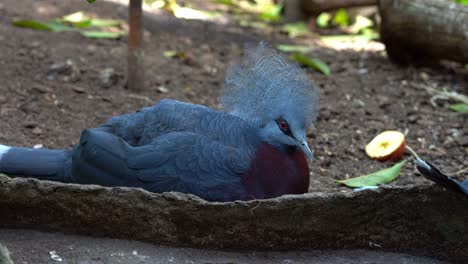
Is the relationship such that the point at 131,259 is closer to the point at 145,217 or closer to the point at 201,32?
the point at 145,217

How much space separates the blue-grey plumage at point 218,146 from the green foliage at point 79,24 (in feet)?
8.18

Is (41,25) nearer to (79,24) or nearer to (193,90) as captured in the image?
(79,24)

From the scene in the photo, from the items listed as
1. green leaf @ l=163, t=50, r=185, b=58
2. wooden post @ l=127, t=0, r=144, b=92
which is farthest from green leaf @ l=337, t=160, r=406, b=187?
green leaf @ l=163, t=50, r=185, b=58

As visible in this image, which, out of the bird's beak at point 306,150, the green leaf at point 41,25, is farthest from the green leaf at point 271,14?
the bird's beak at point 306,150

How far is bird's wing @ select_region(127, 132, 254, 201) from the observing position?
2.92 metres

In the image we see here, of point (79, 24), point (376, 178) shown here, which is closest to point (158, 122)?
point (376, 178)

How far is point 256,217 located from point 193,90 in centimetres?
240

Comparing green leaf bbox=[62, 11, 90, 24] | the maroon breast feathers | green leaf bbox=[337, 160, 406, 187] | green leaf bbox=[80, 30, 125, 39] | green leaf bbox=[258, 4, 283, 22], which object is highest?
the maroon breast feathers

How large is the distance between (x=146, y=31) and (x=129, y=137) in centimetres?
296

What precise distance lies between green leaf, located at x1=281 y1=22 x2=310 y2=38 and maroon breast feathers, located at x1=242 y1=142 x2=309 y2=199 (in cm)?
398

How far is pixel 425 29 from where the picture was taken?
5.33 m

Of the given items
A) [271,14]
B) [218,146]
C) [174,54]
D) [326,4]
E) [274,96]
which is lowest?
[271,14]

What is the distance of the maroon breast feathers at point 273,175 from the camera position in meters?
2.95

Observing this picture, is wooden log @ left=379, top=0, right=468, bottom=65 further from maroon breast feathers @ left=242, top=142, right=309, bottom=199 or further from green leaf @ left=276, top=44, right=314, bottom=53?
maroon breast feathers @ left=242, top=142, right=309, bottom=199
